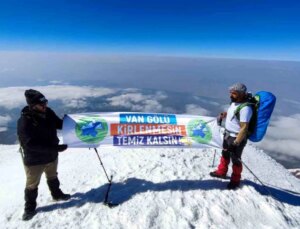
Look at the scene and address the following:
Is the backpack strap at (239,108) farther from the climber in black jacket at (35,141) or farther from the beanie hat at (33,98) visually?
the beanie hat at (33,98)

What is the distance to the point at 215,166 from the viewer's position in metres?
9.59

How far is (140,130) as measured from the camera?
7523 mm

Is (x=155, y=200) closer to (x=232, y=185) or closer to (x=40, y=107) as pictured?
(x=232, y=185)

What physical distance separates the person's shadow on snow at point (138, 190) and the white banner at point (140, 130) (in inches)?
51.7

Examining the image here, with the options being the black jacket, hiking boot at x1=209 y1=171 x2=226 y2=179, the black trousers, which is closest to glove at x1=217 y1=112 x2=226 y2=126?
the black trousers

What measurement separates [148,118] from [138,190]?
2.33m

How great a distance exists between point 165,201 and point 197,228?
1262 mm

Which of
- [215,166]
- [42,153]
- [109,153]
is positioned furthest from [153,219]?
[109,153]

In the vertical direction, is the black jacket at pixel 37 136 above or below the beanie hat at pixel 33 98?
below

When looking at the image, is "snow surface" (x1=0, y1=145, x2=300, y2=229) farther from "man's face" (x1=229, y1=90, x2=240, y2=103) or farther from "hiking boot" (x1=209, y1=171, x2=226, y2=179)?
"man's face" (x1=229, y1=90, x2=240, y2=103)

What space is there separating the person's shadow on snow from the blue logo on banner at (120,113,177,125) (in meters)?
2.04

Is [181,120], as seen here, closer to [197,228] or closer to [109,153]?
[197,228]

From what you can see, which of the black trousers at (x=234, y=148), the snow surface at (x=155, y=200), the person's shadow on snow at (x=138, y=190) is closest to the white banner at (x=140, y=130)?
the black trousers at (x=234, y=148)

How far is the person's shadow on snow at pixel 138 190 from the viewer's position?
659cm
